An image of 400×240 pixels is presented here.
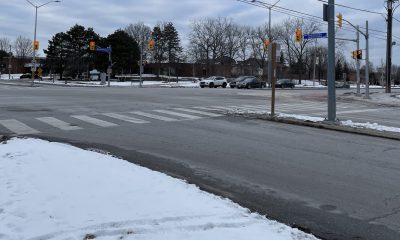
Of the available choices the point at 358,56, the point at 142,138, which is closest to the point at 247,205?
the point at 142,138

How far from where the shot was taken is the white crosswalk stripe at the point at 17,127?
13211 millimetres

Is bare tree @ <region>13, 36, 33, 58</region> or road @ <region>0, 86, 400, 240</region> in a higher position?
bare tree @ <region>13, 36, 33, 58</region>

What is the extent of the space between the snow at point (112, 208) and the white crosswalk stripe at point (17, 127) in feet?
18.4

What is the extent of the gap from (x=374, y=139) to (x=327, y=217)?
8.34 meters

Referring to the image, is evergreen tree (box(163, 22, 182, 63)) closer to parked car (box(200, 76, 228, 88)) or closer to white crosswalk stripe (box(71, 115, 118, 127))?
parked car (box(200, 76, 228, 88))

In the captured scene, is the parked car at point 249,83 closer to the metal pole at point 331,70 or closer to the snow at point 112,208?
the metal pole at point 331,70

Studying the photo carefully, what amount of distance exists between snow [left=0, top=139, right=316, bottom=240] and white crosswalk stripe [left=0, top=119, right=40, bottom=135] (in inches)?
221

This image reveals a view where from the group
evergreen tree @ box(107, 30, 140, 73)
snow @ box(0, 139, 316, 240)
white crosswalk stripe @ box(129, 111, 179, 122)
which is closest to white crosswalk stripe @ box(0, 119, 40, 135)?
white crosswalk stripe @ box(129, 111, 179, 122)

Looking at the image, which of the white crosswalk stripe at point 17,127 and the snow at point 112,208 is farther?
the white crosswalk stripe at point 17,127

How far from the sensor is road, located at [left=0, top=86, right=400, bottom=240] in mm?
6215

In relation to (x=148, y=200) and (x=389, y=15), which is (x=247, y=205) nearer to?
(x=148, y=200)

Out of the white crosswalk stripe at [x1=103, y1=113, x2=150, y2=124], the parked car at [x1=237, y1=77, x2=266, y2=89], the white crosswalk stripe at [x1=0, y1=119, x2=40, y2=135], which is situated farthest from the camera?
the parked car at [x1=237, y1=77, x2=266, y2=89]

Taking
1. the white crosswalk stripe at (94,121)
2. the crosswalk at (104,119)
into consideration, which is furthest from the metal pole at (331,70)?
the white crosswalk stripe at (94,121)

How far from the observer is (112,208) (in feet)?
18.4
